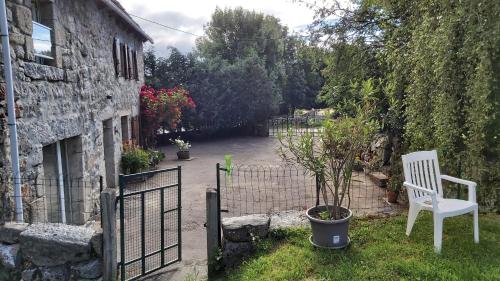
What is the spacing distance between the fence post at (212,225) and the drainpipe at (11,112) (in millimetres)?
1892

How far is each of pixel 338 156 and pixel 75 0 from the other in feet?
16.1

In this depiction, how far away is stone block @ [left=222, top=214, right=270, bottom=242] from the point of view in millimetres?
4082

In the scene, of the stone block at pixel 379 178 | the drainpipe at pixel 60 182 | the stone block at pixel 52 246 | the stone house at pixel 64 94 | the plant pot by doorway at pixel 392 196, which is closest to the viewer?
the stone block at pixel 52 246

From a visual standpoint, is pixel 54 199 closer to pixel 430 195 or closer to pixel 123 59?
pixel 430 195

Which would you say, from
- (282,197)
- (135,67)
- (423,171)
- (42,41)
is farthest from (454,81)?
(135,67)

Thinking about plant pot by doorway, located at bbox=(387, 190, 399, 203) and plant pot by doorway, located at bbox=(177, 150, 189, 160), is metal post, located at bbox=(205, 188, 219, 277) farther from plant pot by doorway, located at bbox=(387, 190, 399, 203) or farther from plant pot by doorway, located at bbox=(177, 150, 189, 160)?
plant pot by doorway, located at bbox=(177, 150, 189, 160)

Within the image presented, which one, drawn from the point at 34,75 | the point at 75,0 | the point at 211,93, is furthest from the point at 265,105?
the point at 34,75

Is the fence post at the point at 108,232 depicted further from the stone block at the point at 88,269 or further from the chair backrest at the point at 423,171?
the chair backrest at the point at 423,171

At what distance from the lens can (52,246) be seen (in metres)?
3.63

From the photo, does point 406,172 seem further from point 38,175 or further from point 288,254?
point 38,175

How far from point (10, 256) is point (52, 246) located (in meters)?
0.42

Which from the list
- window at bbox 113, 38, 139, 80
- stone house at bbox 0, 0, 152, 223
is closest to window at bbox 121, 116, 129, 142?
stone house at bbox 0, 0, 152, 223

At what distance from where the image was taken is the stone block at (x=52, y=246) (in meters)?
3.61

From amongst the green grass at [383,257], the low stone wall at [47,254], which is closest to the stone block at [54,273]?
the low stone wall at [47,254]
